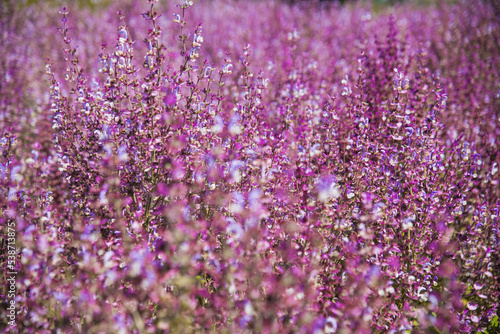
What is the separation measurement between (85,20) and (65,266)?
740 cm

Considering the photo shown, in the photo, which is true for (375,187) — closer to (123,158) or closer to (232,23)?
(123,158)

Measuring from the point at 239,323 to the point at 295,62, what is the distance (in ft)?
10.5

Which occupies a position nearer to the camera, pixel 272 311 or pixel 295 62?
pixel 272 311

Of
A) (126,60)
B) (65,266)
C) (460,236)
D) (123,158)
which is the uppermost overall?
(126,60)

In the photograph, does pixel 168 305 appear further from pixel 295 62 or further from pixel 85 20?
pixel 85 20

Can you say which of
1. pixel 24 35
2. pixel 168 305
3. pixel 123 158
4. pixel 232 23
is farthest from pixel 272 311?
pixel 24 35

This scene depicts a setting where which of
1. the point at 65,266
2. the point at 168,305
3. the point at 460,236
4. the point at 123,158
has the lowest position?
the point at 65,266

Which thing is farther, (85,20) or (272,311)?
(85,20)

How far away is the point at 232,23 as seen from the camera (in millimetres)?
7902

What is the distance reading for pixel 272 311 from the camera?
Answer: 162cm

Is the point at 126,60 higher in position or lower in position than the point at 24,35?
higher

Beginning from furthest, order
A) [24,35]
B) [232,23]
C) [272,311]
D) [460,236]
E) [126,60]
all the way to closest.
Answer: [232,23] < [24,35] < [460,236] < [126,60] < [272,311]

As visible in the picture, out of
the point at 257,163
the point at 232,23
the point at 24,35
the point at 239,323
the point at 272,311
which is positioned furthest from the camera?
the point at 232,23

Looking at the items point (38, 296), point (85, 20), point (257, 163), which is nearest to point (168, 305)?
point (38, 296)
